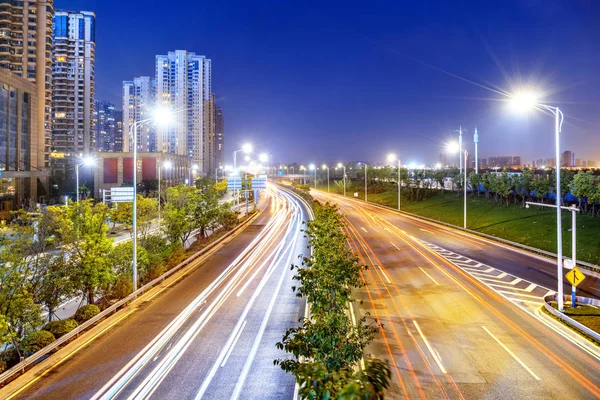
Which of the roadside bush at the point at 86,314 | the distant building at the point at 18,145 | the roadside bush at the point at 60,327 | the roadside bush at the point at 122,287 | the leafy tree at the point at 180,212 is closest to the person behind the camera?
the roadside bush at the point at 60,327

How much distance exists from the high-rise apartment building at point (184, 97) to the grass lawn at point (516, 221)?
126m

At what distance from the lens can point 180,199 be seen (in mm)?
36469

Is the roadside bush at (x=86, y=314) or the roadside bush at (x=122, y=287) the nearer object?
the roadside bush at (x=86, y=314)

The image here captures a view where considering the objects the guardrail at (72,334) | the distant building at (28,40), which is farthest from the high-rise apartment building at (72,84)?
the guardrail at (72,334)

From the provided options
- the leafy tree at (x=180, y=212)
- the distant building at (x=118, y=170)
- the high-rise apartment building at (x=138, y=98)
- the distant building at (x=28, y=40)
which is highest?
the high-rise apartment building at (x=138, y=98)

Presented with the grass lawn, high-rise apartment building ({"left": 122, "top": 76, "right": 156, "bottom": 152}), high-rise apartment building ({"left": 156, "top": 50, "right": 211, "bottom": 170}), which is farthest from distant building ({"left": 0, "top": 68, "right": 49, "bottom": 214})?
high-rise apartment building ({"left": 122, "top": 76, "right": 156, "bottom": 152})

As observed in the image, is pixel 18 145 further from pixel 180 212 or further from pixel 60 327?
pixel 60 327

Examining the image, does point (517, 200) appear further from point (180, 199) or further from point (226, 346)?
point (226, 346)

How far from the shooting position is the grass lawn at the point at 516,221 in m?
34.0

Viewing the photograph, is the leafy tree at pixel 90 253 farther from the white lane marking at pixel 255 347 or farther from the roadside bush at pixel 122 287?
the white lane marking at pixel 255 347

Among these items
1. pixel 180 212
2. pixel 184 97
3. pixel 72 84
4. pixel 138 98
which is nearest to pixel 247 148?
pixel 180 212

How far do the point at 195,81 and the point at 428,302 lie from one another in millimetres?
169027

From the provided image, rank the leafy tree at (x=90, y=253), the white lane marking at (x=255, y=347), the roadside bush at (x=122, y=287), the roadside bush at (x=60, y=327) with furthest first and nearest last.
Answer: the roadside bush at (x=122, y=287), the leafy tree at (x=90, y=253), the roadside bush at (x=60, y=327), the white lane marking at (x=255, y=347)

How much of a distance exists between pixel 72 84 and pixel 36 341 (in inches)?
5052
